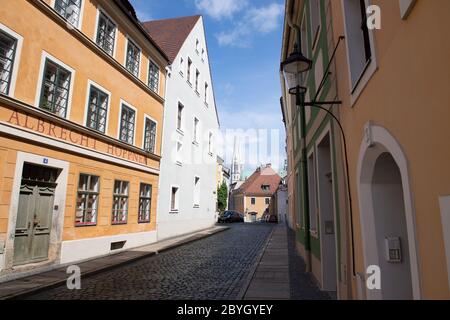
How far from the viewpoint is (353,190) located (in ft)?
16.3

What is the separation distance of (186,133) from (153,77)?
5.60m

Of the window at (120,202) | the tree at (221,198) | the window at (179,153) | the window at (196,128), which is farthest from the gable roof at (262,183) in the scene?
Answer: the window at (120,202)

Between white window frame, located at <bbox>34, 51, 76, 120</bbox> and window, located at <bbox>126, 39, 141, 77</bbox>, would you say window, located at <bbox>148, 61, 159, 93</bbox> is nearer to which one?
window, located at <bbox>126, 39, 141, 77</bbox>

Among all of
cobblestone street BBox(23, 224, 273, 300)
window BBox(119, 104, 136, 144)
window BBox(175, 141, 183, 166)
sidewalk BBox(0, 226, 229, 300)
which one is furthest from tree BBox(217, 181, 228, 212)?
cobblestone street BBox(23, 224, 273, 300)

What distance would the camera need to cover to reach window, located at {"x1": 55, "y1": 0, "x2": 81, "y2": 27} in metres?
10.5

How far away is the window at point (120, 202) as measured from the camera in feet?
44.0

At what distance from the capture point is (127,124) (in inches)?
574

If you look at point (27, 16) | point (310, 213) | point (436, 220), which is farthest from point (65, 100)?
point (436, 220)

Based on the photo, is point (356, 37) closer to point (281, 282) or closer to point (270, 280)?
point (281, 282)

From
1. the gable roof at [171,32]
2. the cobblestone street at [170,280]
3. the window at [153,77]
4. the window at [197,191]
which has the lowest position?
the cobblestone street at [170,280]

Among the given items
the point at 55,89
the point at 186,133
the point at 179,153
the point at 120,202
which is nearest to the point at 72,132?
the point at 55,89

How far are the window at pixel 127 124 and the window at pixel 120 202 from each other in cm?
191

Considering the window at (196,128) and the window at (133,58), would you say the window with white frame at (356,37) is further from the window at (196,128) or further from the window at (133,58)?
the window at (196,128)

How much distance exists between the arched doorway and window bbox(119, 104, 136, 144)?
1143cm
